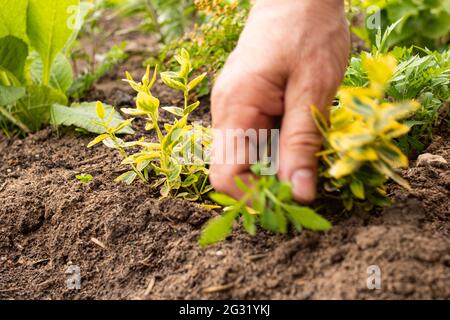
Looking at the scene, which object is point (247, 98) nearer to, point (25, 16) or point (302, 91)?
point (302, 91)

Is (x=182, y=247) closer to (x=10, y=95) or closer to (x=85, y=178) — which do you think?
(x=85, y=178)

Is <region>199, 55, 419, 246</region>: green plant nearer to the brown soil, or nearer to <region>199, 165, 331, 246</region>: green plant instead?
<region>199, 165, 331, 246</region>: green plant

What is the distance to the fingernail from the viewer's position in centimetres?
172

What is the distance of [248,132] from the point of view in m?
1.82

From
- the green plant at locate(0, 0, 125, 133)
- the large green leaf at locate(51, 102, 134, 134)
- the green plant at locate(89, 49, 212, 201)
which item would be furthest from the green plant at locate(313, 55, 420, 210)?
the green plant at locate(0, 0, 125, 133)

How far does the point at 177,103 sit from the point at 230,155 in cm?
147

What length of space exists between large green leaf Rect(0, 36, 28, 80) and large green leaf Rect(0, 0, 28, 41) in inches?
3.0

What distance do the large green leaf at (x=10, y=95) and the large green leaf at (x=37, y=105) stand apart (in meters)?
0.08

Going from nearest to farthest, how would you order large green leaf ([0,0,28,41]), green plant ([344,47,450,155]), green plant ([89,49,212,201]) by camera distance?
green plant ([89,49,212,201]), green plant ([344,47,450,155]), large green leaf ([0,0,28,41])

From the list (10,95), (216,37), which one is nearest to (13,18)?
(10,95)

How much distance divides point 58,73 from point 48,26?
284 mm

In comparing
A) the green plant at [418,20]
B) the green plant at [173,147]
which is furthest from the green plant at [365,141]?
the green plant at [418,20]

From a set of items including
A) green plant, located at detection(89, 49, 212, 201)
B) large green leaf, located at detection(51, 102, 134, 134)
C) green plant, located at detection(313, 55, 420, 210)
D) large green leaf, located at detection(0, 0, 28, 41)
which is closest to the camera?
green plant, located at detection(313, 55, 420, 210)

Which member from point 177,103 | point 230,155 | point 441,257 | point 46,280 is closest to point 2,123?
point 177,103
